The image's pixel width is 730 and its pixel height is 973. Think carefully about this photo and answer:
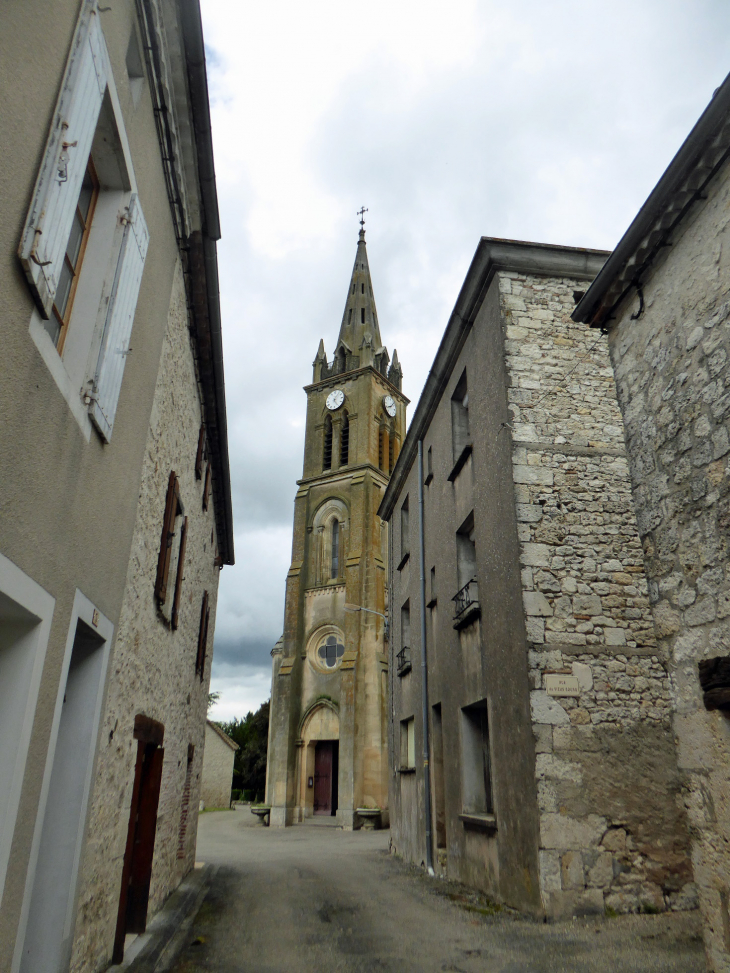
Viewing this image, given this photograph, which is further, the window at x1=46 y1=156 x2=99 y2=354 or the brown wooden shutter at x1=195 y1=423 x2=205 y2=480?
the brown wooden shutter at x1=195 y1=423 x2=205 y2=480

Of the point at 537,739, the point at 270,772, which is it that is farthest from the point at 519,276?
the point at 270,772

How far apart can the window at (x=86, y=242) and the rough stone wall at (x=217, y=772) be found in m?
35.6

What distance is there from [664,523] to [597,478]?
3.71 m

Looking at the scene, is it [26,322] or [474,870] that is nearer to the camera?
[26,322]

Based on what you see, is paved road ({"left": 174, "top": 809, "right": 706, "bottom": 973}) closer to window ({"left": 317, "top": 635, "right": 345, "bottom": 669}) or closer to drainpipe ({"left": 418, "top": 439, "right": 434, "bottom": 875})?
drainpipe ({"left": 418, "top": 439, "right": 434, "bottom": 875})

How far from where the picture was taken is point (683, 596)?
4.43 meters

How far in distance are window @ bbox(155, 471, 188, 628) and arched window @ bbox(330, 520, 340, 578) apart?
22.7 metres

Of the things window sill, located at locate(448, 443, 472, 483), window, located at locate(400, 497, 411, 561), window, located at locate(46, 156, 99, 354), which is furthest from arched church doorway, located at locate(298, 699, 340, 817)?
window, located at locate(46, 156, 99, 354)

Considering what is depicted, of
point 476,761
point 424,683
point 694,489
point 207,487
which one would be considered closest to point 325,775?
point 424,683

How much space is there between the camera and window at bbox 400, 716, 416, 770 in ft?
43.7

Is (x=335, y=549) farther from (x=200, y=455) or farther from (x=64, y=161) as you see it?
(x=64, y=161)

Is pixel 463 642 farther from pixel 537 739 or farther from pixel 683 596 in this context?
pixel 683 596

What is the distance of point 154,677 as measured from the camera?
6641 mm

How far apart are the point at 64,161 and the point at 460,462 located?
7.79 m
